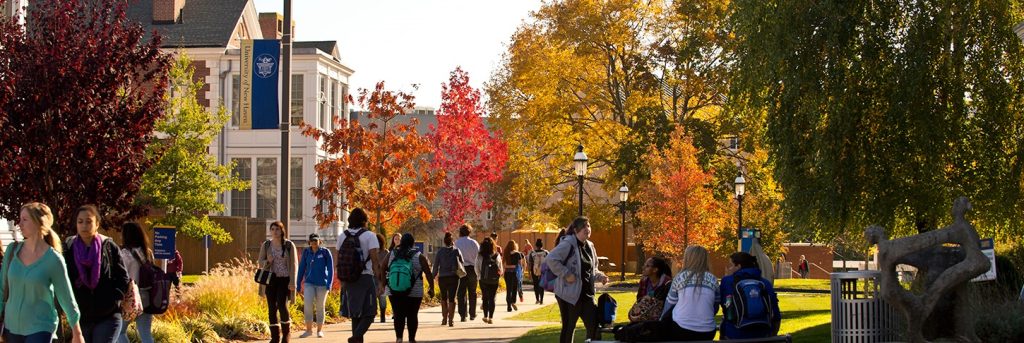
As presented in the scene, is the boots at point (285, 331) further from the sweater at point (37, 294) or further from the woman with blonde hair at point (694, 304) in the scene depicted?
the sweater at point (37, 294)

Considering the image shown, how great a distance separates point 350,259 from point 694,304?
17.2 ft

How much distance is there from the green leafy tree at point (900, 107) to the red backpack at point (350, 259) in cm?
833

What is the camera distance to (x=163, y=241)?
21.9 metres

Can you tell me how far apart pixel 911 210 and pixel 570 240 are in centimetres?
904

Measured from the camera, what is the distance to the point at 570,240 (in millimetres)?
14945

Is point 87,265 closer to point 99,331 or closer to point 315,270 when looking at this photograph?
point 99,331

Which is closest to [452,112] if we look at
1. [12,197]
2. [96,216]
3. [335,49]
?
[335,49]

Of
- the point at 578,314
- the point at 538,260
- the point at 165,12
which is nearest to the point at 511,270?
the point at 538,260

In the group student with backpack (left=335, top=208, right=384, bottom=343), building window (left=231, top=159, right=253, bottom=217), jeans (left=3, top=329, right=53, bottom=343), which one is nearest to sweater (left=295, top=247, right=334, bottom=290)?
student with backpack (left=335, top=208, right=384, bottom=343)

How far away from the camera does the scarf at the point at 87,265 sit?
34.0 feet

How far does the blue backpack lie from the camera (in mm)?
12336

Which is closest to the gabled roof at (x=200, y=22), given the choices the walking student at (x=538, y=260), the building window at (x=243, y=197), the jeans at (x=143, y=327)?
the building window at (x=243, y=197)

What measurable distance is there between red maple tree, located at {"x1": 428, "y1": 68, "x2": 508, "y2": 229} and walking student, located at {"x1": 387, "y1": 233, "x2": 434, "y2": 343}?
1227 inches

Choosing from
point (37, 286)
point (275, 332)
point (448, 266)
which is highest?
point (37, 286)
